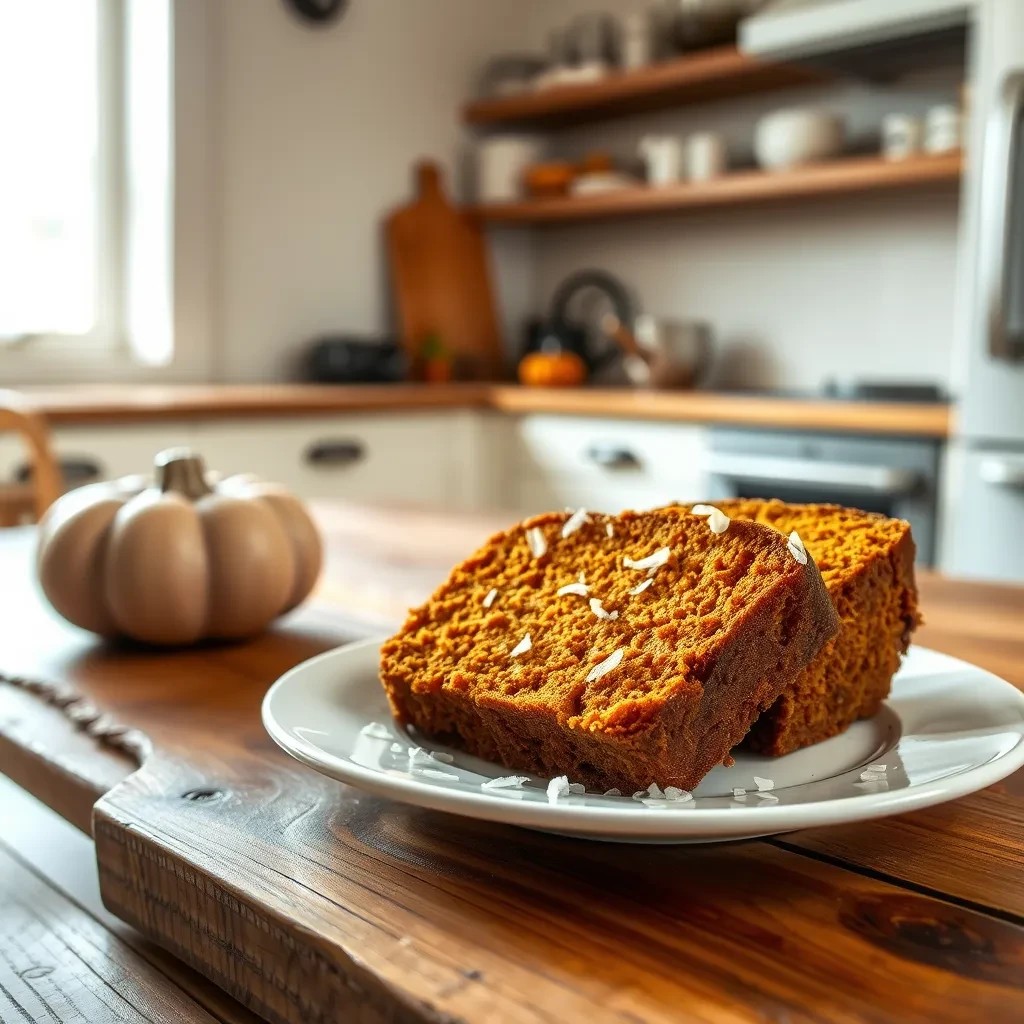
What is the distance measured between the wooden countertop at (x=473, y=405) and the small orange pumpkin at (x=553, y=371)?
0.11m

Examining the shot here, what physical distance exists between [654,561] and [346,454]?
2.42 metres

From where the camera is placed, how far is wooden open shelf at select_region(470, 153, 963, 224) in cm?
285

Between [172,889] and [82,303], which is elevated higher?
[82,303]

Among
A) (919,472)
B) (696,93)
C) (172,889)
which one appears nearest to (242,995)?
(172,889)

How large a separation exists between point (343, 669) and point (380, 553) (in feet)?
2.04

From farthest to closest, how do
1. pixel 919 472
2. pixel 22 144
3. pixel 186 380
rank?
pixel 186 380, pixel 22 144, pixel 919 472

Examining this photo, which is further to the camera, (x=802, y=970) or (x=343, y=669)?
(x=343, y=669)

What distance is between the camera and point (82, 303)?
3336 millimetres

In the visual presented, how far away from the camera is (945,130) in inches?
111

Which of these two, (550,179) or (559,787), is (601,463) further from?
(559,787)

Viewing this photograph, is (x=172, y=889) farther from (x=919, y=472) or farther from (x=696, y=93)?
(x=696, y=93)

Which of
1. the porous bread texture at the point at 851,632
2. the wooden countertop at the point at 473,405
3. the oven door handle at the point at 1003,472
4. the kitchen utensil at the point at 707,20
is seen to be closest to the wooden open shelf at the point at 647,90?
the kitchen utensil at the point at 707,20

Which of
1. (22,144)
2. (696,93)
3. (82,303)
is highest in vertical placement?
(696,93)

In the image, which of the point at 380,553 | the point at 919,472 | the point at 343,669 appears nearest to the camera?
the point at 343,669
